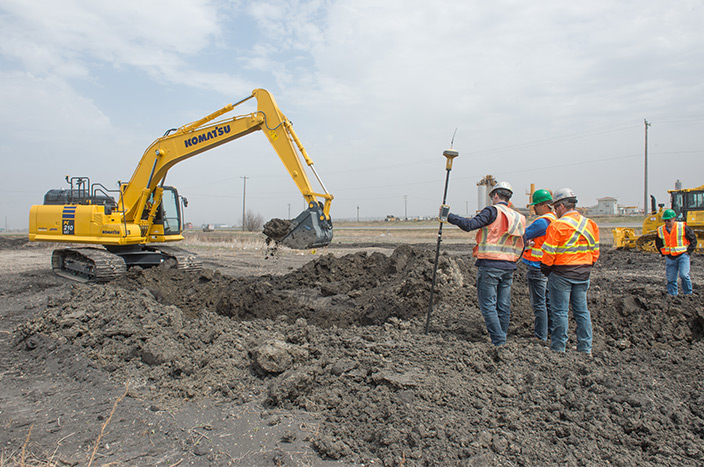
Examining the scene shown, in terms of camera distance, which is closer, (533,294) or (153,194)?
(533,294)

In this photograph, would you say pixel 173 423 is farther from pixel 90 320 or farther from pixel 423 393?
pixel 90 320

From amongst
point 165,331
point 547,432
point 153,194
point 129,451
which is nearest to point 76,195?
point 153,194

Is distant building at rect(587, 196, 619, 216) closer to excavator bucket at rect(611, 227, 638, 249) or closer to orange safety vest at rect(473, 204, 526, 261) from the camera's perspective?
excavator bucket at rect(611, 227, 638, 249)

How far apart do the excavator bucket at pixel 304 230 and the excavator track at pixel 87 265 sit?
11.6 feet

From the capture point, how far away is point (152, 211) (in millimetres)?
10578

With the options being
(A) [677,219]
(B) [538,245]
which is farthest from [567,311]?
(A) [677,219]

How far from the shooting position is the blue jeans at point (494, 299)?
4805mm

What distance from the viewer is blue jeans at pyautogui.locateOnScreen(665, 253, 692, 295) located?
8.09 meters

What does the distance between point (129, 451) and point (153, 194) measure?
8.27 meters

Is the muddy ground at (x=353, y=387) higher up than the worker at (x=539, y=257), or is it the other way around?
the worker at (x=539, y=257)

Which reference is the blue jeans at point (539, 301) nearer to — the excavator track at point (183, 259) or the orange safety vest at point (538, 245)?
the orange safety vest at point (538, 245)

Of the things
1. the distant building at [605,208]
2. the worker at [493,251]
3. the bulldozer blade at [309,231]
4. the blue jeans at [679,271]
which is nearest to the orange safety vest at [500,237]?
the worker at [493,251]

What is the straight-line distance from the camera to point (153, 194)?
10531 mm

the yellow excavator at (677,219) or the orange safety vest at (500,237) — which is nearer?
the orange safety vest at (500,237)
